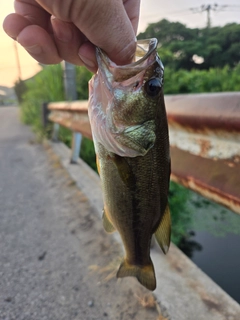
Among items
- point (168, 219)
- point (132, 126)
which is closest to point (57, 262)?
point (168, 219)

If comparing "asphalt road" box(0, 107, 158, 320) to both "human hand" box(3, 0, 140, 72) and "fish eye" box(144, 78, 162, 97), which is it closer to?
"fish eye" box(144, 78, 162, 97)

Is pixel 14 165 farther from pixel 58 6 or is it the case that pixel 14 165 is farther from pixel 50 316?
pixel 58 6

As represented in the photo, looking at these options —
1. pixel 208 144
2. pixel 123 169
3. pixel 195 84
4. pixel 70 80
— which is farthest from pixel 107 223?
pixel 195 84

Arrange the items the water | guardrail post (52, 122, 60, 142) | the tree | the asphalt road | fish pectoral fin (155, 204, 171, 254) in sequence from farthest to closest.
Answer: the tree
guardrail post (52, 122, 60, 142)
the water
the asphalt road
fish pectoral fin (155, 204, 171, 254)

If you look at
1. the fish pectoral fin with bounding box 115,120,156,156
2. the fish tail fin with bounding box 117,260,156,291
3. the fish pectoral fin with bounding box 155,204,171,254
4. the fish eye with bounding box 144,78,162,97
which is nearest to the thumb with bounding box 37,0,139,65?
the fish eye with bounding box 144,78,162,97

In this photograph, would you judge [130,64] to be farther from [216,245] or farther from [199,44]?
[199,44]

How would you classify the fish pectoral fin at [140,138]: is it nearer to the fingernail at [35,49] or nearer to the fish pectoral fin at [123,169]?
the fish pectoral fin at [123,169]
